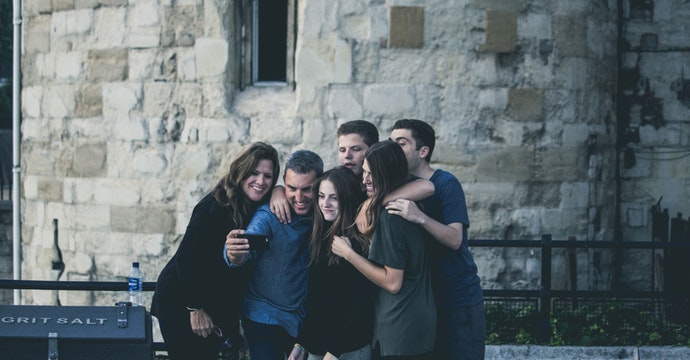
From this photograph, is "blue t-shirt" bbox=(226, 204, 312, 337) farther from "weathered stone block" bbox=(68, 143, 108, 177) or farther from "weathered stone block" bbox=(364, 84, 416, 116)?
"weathered stone block" bbox=(68, 143, 108, 177)

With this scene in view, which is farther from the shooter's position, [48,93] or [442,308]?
[48,93]

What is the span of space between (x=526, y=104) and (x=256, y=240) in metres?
5.04

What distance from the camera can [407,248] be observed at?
5676mm

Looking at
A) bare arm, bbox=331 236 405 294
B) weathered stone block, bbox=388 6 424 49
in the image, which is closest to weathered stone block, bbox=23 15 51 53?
weathered stone block, bbox=388 6 424 49

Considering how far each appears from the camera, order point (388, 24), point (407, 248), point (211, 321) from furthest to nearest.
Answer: point (388, 24) → point (211, 321) → point (407, 248)

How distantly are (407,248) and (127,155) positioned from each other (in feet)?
18.2

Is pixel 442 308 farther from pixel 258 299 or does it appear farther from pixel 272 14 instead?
pixel 272 14

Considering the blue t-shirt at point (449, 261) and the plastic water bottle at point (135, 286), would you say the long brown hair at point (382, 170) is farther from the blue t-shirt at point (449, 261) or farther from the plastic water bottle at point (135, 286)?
the plastic water bottle at point (135, 286)

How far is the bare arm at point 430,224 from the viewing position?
562 centimetres

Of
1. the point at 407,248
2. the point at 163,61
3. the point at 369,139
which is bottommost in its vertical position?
the point at 407,248

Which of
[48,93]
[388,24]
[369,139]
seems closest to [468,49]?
[388,24]

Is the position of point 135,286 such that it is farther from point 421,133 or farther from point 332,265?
point 421,133

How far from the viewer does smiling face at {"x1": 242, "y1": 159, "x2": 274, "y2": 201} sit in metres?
6.12

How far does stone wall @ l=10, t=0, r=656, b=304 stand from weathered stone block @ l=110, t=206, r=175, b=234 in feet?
0.05
